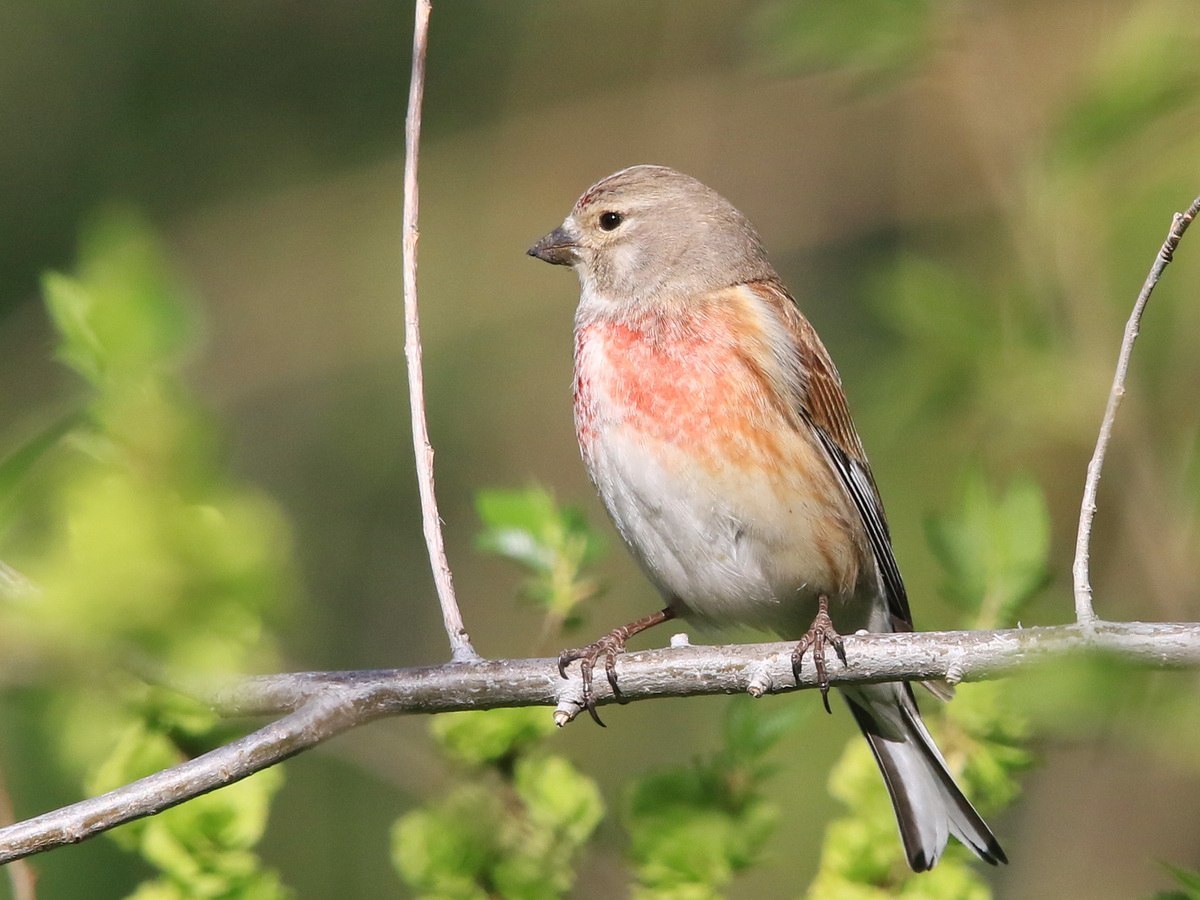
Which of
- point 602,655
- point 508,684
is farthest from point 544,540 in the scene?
point 602,655

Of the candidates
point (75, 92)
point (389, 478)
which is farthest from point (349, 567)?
point (75, 92)

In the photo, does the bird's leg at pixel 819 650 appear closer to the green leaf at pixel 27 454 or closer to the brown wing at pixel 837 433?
the brown wing at pixel 837 433

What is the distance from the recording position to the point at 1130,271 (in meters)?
4.27

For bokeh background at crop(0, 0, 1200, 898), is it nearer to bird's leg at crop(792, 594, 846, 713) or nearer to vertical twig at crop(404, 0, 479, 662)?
bird's leg at crop(792, 594, 846, 713)

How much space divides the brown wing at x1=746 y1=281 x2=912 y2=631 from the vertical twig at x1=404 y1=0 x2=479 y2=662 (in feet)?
4.72

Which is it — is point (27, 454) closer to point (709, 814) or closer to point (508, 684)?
point (508, 684)

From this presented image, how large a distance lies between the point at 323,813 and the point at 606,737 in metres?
1.29

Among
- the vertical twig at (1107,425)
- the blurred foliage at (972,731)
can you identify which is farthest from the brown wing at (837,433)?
the vertical twig at (1107,425)

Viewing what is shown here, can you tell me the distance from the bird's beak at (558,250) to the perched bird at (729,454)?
6 centimetres

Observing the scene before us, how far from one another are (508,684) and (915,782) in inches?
51.7

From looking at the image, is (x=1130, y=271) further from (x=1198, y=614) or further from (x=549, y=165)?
(x=549, y=165)

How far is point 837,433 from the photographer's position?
4207 millimetres

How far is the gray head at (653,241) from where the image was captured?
424 centimetres

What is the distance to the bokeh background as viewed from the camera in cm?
411
